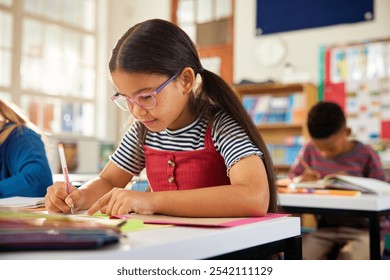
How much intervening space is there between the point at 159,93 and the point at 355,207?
0.82 metres

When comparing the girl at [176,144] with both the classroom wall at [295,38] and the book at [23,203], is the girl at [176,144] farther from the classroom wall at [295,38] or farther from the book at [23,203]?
the classroom wall at [295,38]

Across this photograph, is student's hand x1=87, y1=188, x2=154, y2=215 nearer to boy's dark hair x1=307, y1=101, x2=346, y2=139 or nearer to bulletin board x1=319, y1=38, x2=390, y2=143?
boy's dark hair x1=307, y1=101, x2=346, y2=139

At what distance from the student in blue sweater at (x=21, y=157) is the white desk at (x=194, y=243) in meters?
0.91

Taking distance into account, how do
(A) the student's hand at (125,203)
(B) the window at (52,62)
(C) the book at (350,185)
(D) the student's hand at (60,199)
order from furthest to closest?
(B) the window at (52,62)
(C) the book at (350,185)
(D) the student's hand at (60,199)
(A) the student's hand at (125,203)

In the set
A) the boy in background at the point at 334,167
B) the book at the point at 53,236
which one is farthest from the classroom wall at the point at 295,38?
the book at the point at 53,236

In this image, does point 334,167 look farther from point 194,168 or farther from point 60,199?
point 60,199

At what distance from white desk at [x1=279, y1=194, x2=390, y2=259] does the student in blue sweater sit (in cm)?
88

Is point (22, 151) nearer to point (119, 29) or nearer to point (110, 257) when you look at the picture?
point (110, 257)

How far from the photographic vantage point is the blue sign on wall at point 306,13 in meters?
5.12

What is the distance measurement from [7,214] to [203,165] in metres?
0.60

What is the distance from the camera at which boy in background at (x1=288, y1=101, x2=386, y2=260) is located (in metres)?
2.09

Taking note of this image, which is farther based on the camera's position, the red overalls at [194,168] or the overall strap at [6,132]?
the overall strap at [6,132]

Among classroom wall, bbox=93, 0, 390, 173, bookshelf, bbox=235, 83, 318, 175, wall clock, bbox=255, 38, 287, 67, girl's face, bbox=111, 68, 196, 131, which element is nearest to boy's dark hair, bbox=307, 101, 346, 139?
girl's face, bbox=111, 68, 196, 131

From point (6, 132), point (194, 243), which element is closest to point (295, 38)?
point (6, 132)
